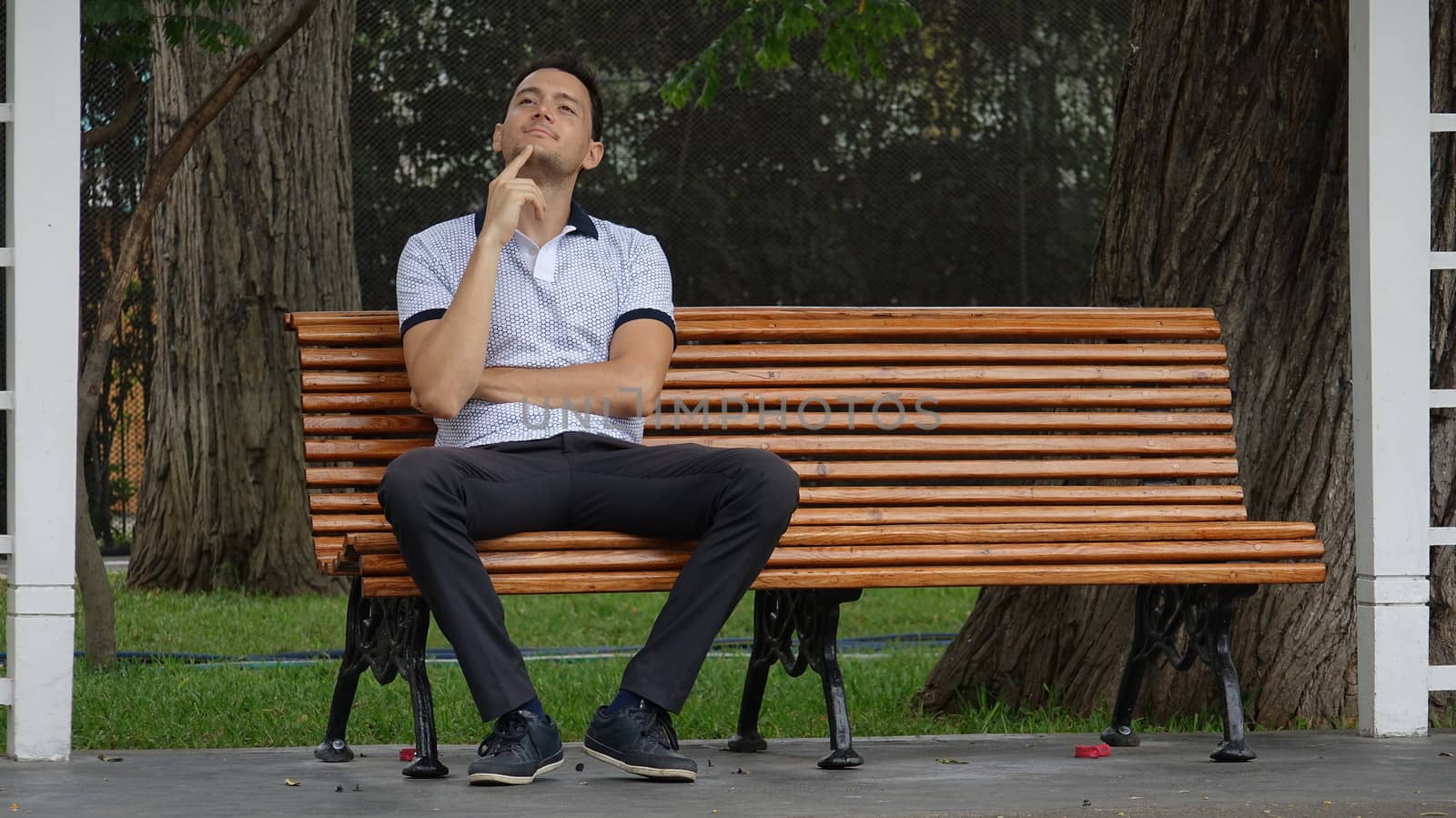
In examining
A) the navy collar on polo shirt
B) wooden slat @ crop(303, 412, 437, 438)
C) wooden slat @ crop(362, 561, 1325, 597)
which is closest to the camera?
wooden slat @ crop(362, 561, 1325, 597)

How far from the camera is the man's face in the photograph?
367cm

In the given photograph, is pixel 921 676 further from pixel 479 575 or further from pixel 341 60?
pixel 341 60

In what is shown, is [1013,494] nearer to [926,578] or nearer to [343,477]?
[926,578]

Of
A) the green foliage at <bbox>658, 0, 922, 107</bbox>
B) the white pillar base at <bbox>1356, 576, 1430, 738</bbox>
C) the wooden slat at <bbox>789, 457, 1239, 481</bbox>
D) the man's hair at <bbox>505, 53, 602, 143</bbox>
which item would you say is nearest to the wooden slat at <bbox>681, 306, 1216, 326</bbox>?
the wooden slat at <bbox>789, 457, 1239, 481</bbox>

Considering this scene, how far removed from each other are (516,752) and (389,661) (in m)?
0.39

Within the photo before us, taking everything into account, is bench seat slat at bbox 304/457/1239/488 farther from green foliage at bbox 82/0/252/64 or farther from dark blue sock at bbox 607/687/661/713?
green foliage at bbox 82/0/252/64

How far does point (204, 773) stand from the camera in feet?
10.6

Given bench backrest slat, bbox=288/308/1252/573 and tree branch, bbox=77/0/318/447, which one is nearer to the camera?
bench backrest slat, bbox=288/308/1252/573

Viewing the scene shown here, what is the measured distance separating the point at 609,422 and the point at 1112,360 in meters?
1.22

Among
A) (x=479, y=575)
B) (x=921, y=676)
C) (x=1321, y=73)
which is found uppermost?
(x=1321, y=73)

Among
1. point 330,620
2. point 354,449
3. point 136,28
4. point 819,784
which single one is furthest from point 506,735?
point 330,620

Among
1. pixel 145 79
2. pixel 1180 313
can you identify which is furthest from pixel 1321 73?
pixel 145 79

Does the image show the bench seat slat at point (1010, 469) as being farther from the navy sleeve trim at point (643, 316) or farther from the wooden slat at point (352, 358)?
the navy sleeve trim at point (643, 316)

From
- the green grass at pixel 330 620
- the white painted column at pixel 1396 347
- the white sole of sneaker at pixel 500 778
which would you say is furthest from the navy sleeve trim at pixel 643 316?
the green grass at pixel 330 620
